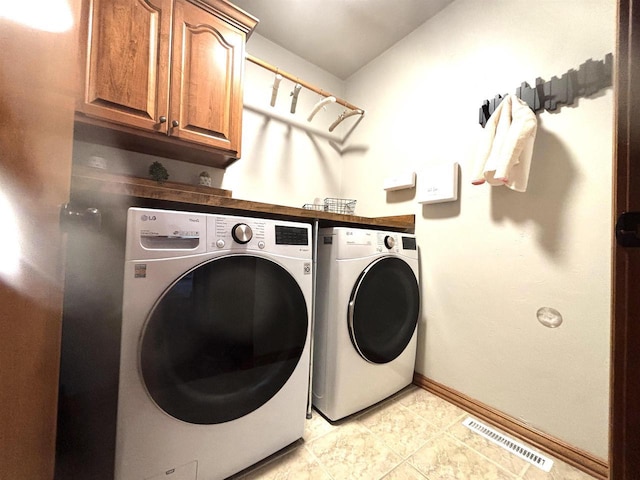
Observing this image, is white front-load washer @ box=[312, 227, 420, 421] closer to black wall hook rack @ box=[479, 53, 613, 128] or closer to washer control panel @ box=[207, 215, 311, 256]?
washer control panel @ box=[207, 215, 311, 256]

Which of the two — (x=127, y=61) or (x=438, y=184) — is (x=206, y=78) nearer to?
(x=127, y=61)

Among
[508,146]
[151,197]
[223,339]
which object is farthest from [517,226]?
[151,197]

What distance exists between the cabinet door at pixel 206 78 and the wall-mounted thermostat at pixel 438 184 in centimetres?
109

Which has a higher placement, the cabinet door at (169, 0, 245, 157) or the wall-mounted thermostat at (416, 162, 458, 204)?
the cabinet door at (169, 0, 245, 157)

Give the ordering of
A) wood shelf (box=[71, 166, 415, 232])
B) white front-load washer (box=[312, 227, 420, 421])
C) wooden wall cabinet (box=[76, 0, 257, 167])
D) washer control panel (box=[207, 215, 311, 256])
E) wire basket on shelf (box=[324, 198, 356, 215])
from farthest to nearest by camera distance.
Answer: wire basket on shelf (box=[324, 198, 356, 215])
white front-load washer (box=[312, 227, 420, 421])
wooden wall cabinet (box=[76, 0, 257, 167])
washer control panel (box=[207, 215, 311, 256])
wood shelf (box=[71, 166, 415, 232])

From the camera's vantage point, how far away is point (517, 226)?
1.10 meters

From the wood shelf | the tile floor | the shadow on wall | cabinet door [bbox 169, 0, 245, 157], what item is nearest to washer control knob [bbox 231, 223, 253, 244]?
the wood shelf

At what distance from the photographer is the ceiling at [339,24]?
1427mm

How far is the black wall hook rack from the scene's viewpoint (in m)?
0.90

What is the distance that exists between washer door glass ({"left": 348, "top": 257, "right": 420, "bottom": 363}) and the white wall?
0.68 feet

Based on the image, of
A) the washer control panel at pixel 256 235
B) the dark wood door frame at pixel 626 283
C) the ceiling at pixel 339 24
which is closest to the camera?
the dark wood door frame at pixel 626 283

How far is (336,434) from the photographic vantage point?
102cm

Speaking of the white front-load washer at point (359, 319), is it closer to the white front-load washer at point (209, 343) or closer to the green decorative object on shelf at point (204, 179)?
the white front-load washer at point (209, 343)

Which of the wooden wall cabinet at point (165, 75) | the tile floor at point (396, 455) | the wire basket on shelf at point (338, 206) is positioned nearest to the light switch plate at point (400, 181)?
the wire basket on shelf at point (338, 206)
